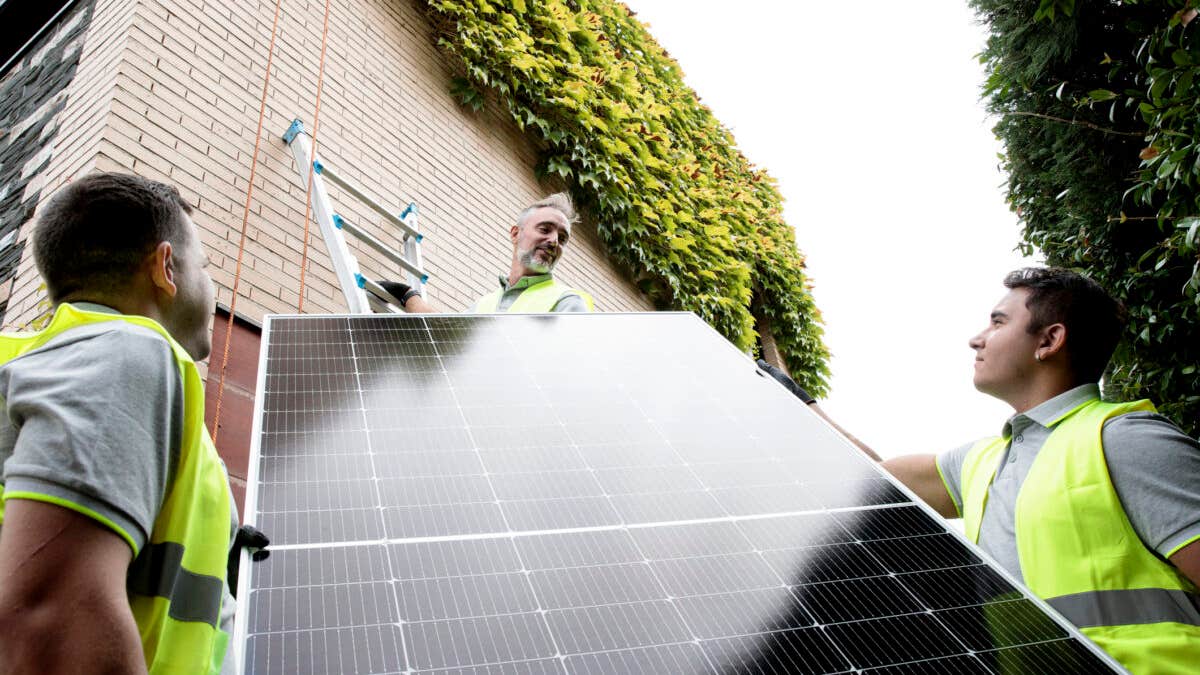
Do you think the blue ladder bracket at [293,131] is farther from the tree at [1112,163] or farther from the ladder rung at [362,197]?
the tree at [1112,163]

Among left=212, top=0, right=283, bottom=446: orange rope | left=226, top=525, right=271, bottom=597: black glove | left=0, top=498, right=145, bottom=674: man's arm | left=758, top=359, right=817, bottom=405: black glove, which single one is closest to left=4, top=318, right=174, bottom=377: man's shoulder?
left=0, top=498, right=145, bottom=674: man's arm

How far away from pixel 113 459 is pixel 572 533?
117 centimetres

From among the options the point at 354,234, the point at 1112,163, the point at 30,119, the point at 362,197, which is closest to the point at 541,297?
the point at 354,234

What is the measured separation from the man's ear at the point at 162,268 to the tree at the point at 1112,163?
443cm

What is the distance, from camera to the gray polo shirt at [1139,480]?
236 cm

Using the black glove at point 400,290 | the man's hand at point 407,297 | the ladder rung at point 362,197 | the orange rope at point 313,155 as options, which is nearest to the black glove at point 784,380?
the man's hand at point 407,297

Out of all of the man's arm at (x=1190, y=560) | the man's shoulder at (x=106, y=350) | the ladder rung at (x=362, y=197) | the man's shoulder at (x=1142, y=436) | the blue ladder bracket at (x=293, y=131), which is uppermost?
the blue ladder bracket at (x=293, y=131)

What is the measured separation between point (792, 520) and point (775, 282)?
9290mm

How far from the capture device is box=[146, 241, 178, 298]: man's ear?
6.41ft

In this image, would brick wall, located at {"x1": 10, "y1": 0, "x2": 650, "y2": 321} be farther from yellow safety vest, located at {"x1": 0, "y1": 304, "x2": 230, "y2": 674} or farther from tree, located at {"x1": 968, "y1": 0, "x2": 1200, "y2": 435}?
tree, located at {"x1": 968, "y1": 0, "x2": 1200, "y2": 435}

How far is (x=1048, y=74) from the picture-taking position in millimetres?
5578

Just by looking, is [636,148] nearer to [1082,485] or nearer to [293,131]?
[293,131]

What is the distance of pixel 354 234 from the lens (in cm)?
501

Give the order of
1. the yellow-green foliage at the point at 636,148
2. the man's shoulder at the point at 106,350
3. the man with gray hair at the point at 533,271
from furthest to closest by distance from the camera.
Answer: the yellow-green foliage at the point at 636,148 < the man with gray hair at the point at 533,271 < the man's shoulder at the point at 106,350
